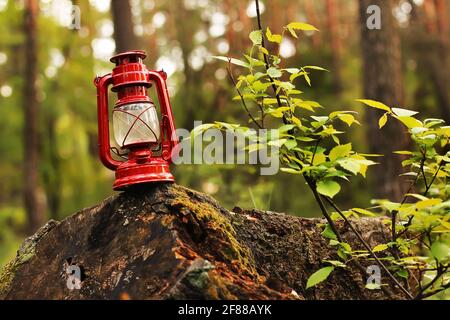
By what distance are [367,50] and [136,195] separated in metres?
5.27

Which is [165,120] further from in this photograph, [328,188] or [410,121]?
[410,121]

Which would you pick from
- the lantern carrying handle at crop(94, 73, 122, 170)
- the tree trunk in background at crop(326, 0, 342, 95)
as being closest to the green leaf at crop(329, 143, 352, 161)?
the lantern carrying handle at crop(94, 73, 122, 170)

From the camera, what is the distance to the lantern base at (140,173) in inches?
114

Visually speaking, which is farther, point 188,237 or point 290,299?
point 188,237

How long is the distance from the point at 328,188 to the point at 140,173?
0.89 m

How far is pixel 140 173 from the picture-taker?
9.54ft

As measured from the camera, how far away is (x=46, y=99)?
16.0m

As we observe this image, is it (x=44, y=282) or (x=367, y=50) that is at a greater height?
(x=367, y=50)

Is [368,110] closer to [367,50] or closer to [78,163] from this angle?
[367,50]

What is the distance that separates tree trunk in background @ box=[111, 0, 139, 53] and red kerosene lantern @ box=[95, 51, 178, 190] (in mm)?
6092

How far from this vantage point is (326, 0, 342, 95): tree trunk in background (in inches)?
555

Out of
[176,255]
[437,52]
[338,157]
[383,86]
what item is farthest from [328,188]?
[437,52]

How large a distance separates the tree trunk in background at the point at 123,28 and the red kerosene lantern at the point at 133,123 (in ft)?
20.0
